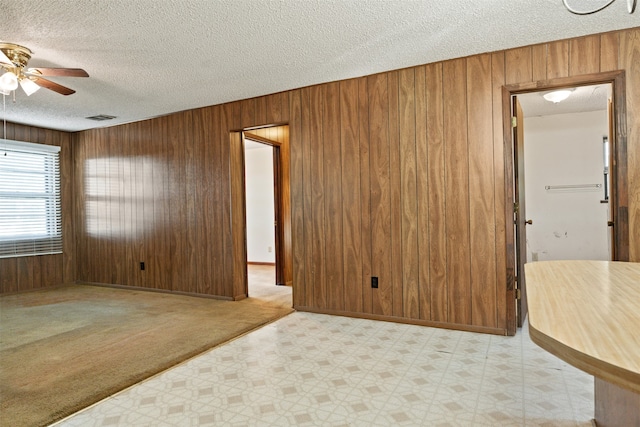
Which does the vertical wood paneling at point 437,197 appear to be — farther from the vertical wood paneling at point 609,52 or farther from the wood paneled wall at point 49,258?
the wood paneled wall at point 49,258

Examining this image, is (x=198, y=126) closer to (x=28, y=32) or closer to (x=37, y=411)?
(x=28, y=32)

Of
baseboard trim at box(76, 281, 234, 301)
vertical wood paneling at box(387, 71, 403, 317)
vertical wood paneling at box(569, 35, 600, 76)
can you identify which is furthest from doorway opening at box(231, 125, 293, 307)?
vertical wood paneling at box(569, 35, 600, 76)

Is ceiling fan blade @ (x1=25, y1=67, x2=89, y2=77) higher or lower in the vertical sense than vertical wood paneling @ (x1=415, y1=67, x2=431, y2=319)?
higher

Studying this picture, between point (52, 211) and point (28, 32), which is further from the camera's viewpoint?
point (52, 211)

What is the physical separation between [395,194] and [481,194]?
28.4 inches

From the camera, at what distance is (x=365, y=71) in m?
3.41

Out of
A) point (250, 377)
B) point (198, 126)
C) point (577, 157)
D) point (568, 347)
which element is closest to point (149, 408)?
point (250, 377)

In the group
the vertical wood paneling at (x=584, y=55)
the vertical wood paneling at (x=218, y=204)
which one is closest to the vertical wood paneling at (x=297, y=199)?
the vertical wood paneling at (x=218, y=204)

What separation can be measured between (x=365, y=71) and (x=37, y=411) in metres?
3.34

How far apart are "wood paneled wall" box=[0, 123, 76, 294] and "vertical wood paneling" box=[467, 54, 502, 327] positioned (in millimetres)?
5793

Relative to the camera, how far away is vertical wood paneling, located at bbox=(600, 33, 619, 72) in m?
2.71

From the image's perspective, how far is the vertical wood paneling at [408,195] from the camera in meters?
3.35

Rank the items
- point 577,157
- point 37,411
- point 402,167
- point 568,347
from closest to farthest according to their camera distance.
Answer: point 568,347
point 37,411
point 402,167
point 577,157

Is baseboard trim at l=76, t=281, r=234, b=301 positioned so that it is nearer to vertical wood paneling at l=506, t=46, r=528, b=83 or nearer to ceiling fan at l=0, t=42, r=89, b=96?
ceiling fan at l=0, t=42, r=89, b=96
